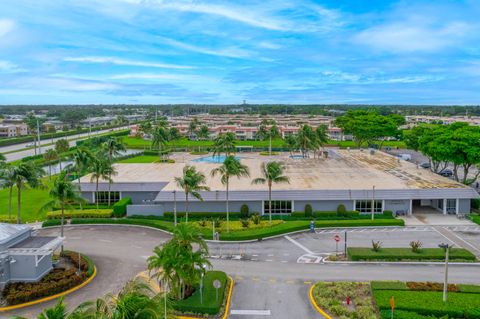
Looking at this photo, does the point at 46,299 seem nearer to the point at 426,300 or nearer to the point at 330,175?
the point at 426,300

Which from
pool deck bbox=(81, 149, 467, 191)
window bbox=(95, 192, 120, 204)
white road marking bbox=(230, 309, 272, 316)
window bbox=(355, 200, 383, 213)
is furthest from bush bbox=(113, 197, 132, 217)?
window bbox=(355, 200, 383, 213)

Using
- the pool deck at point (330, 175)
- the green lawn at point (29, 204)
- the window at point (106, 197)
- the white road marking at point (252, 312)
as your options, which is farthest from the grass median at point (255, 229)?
the white road marking at point (252, 312)

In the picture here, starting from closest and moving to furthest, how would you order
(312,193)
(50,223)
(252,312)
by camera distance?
(252,312) < (50,223) < (312,193)

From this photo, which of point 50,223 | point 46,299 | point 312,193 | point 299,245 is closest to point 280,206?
point 312,193

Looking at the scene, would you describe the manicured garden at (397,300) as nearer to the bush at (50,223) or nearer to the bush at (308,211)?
the bush at (308,211)

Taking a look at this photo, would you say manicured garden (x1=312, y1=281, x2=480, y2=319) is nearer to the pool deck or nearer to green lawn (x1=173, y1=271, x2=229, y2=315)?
green lawn (x1=173, y1=271, x2=229, y2=315)

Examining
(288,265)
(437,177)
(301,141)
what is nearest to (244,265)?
(288,265)
